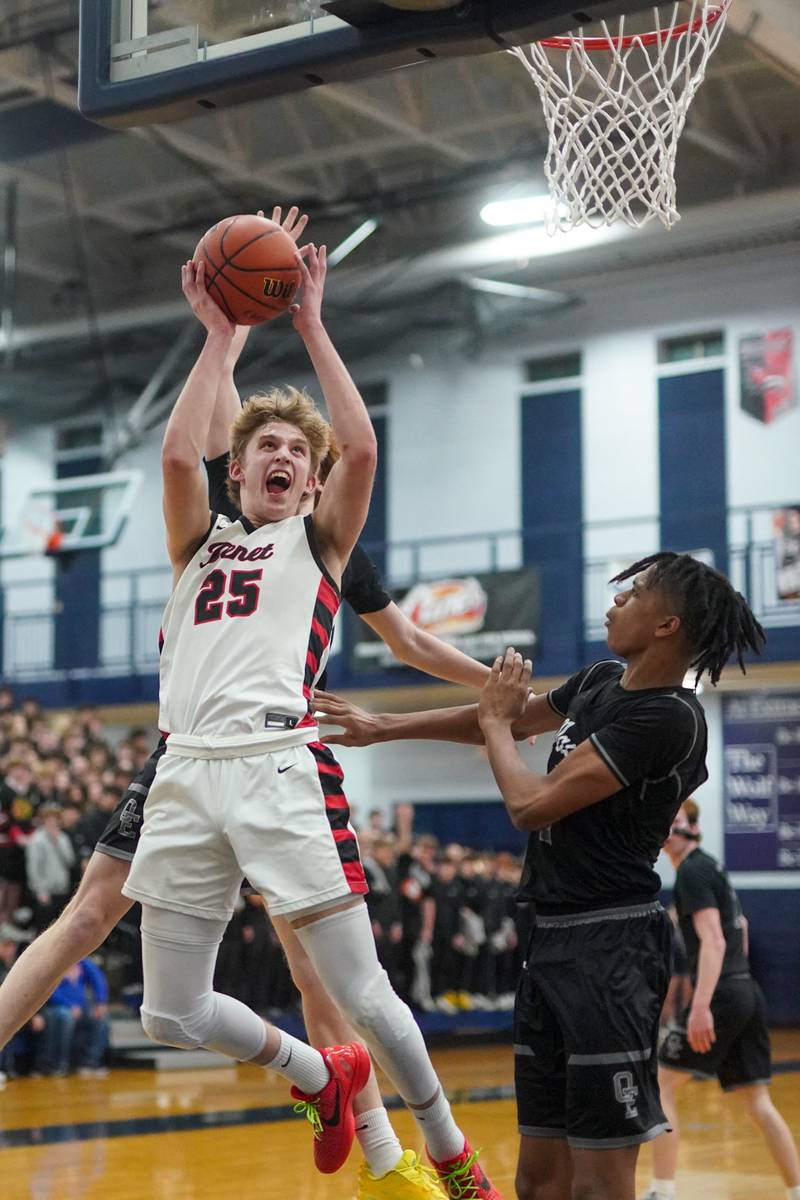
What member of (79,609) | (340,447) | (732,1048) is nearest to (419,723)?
(340,447)

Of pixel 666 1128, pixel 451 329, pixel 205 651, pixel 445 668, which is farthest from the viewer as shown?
pixel 451 329

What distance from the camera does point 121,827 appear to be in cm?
→ 457

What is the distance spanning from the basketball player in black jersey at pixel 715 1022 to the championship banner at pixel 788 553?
10069mm

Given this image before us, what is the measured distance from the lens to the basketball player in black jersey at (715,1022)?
21.3 ft

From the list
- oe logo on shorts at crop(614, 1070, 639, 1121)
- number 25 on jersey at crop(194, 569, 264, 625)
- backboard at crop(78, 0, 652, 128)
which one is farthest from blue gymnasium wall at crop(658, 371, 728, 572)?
oe logo on shorts at crop(614, 1070, 639, 1121)

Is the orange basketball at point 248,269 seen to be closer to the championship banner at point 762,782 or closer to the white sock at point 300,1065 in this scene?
the white sock at point 300,1065

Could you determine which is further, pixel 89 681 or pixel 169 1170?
pixel 89 681

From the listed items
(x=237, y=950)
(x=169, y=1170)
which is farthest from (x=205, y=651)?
(x=237, y=950)

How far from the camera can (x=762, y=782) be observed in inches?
704

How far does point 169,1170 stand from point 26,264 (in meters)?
15.3

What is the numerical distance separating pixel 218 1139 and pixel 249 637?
17.5 feet

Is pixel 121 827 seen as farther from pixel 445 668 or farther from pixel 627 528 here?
pixel 627 528

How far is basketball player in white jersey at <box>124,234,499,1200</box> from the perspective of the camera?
12.8ft

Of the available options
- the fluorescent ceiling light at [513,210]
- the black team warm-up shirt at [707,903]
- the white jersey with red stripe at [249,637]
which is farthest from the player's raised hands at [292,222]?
the fluorescent ceiling light at [513,210]
